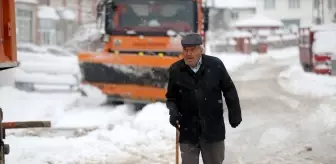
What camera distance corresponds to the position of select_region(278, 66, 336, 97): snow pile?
52.8ft

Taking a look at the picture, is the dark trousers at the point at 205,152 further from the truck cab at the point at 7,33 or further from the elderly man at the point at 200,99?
the truck cab at the point at 7,33

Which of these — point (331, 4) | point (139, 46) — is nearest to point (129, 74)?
point (139, 46)

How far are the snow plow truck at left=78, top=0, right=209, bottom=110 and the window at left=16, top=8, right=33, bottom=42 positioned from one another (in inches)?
949

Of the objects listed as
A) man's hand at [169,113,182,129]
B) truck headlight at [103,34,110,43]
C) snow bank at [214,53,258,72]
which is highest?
truck headlight at [103,34,110,43]

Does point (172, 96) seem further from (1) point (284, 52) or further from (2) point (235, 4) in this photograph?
(2) point (235, 4)

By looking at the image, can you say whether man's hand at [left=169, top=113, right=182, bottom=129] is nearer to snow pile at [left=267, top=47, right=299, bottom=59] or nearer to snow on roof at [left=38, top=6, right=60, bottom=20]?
snow on roof at [left=38, top=6, right=60, bottom=20]

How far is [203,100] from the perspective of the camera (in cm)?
469

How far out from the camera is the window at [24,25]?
36562 millimetres

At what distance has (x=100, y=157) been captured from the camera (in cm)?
790

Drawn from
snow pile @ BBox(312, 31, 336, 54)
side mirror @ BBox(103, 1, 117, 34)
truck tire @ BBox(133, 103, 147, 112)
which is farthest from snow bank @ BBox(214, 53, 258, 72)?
truck tire @ BBox(133, 103, 147, 112)

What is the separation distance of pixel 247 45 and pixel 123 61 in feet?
114

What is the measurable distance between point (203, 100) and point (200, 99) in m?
0.03

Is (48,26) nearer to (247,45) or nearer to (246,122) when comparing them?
(247,45)

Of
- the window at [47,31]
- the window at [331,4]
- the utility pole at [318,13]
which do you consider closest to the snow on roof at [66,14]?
the window at [47,31]
